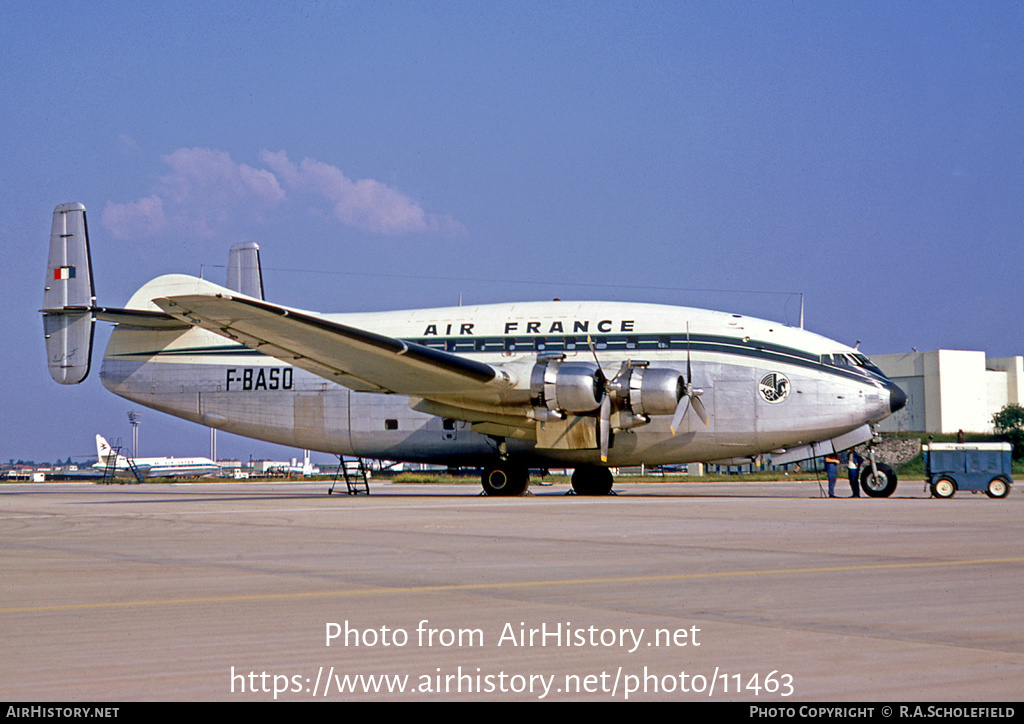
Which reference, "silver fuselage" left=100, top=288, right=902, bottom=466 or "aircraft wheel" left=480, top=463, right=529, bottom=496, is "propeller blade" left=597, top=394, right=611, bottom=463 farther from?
"aircraft wheel" left=480, top=463, right=529, bottom=496

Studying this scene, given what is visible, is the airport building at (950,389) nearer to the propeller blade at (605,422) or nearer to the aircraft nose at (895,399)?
the aircraft nose at (895,399)

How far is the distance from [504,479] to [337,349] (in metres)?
5.43

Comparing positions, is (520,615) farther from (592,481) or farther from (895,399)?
(592,481)

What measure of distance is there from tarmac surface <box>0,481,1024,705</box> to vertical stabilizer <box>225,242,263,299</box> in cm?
1877

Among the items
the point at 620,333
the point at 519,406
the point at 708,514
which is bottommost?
the point at 708,514

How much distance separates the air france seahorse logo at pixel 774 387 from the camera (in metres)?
23.1

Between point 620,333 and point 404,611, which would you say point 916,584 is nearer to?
point 404,611

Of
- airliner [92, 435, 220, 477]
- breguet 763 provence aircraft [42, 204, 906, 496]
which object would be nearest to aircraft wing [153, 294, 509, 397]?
breguet 763 provence aircraft [42, 204, 906, 496]

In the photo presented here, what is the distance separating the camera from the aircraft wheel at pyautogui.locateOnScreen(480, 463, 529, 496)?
24.7 metres

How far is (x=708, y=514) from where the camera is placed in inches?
623

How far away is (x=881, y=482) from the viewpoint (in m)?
22.3

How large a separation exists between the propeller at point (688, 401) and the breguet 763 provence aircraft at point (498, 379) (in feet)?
0.12
